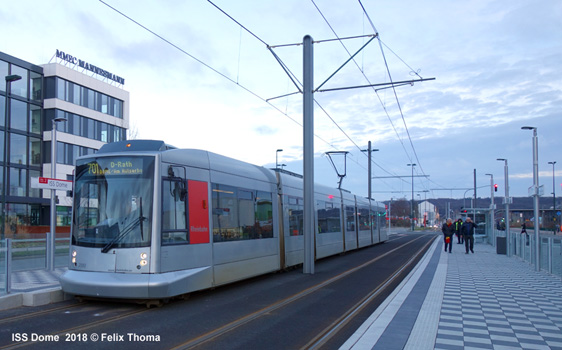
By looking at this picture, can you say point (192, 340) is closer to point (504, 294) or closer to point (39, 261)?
point (504, 294)

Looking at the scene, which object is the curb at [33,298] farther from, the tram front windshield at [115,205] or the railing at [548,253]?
the railing at [548,253]

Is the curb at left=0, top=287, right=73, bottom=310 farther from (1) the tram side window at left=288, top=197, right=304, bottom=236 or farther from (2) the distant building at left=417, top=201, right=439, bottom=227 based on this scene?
(2) the distant building at left=417, top=201, right=439, bottom=227

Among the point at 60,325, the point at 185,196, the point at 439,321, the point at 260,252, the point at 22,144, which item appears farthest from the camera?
the point at 22,144

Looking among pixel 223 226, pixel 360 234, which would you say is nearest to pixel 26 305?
pixel 223 226

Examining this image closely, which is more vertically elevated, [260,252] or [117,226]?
[117,226]

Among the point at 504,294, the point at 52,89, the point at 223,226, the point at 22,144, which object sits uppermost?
the point at 52,89

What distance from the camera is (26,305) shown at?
9305 millimetres

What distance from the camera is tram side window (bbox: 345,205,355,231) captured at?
24.7m

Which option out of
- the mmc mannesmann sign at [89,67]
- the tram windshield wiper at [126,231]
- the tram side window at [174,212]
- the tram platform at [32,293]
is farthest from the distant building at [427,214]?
the tram windshield wiper at [126,231]

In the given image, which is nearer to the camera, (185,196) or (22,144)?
(185,196)

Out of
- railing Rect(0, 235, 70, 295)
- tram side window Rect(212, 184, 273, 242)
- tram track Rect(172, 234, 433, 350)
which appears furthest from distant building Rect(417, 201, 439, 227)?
railing Rect(0, 235, 70, 295)

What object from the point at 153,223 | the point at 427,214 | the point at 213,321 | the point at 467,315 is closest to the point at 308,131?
the point at 153,223

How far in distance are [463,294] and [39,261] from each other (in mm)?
11255

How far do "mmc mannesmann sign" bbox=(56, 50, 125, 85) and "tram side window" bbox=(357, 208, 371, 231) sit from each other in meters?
31.2
